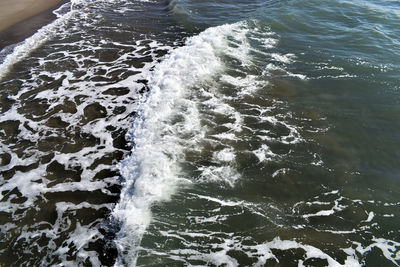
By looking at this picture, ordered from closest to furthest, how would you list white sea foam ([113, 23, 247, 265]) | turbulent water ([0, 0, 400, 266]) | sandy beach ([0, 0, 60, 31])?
1. turbulent water ([0, 0, 400, 266])
2. white sea foam ([113, 23, 247, 265])
3. sandy beach ([0, 0, 60, 31])

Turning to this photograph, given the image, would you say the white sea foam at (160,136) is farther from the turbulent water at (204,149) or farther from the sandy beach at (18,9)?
the sandy beach at (18,9)

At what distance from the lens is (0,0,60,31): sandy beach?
14.3 m

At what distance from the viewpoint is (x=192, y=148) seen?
7.23 meters

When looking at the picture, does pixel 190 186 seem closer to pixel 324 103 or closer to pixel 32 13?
pixel 324 103

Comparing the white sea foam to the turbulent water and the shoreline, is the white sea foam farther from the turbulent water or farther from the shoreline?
the shoreline

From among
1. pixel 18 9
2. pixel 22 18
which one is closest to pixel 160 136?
pixel 22 18

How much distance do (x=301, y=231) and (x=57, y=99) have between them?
8152 millimetres

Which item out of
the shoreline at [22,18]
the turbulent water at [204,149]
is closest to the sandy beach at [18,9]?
the shoreline at [22,18]

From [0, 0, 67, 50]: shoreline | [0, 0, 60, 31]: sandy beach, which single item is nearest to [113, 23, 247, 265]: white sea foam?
[0, 0, 67, 50]: shoreline

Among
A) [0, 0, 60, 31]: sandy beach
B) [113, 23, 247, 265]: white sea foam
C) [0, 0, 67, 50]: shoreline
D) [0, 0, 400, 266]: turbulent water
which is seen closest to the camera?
[0, 0, 400, 266]: turbulent water

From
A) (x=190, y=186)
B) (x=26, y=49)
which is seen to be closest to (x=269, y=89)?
(x=190, y=186)

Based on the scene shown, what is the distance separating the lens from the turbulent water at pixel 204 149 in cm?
535

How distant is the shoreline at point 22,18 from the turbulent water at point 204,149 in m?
0.96

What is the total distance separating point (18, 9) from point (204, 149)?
575 inches
